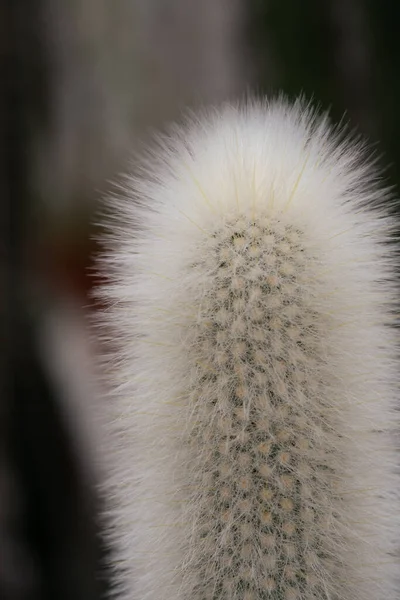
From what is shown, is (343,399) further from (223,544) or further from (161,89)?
(161,89)

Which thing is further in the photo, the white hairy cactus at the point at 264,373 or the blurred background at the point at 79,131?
the blurred background at the point at 79,131

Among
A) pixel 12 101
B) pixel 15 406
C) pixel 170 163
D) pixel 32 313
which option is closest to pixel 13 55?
pixel 12 101

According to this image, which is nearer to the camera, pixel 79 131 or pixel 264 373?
pixel 264 373

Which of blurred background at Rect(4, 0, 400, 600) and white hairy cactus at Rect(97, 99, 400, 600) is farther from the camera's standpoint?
blurred background at Rect(4, 0, 400, 600)

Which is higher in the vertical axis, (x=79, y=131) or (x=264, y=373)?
(x=79, y=131)
